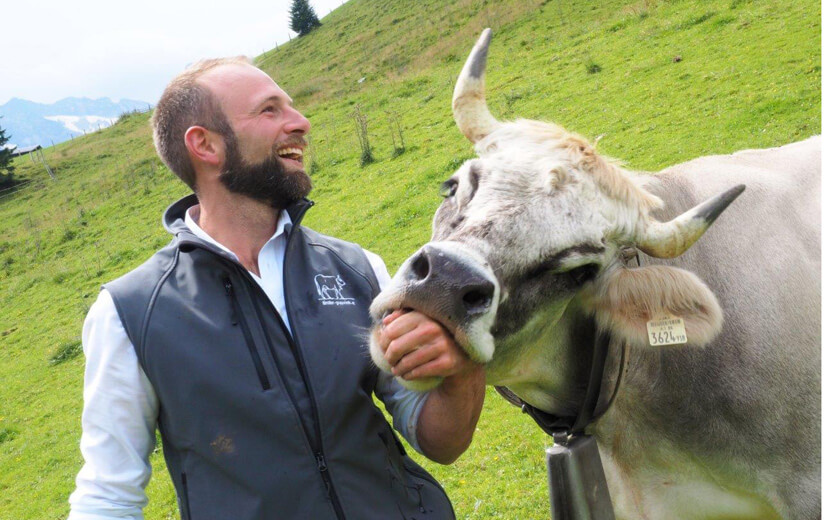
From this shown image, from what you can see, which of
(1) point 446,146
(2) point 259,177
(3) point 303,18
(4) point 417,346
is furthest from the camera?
(3) point 303,18

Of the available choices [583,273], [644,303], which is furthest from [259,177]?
[644,303]

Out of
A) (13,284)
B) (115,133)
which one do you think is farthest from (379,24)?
(13,284)

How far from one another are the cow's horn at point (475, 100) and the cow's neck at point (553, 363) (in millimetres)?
998

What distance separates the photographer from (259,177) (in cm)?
286

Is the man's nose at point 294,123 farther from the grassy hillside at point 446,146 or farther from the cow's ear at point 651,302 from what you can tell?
the grassy hillside at point 446,146

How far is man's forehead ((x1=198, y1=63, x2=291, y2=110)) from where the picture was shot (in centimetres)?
293

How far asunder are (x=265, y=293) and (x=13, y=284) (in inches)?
919

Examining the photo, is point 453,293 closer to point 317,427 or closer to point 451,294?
point 451,294

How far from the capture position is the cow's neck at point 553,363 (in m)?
2.78

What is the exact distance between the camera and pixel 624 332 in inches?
112

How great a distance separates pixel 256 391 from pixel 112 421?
520mm

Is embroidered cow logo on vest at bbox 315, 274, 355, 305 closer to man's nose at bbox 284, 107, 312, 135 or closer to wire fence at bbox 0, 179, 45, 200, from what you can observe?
man's nose at bbox 284, 107, 312, 135

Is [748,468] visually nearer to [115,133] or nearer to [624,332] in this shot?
[624,332]

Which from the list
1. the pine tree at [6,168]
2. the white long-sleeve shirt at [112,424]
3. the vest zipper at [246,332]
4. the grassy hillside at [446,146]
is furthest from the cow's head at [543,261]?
the pine tree at [6,168]
